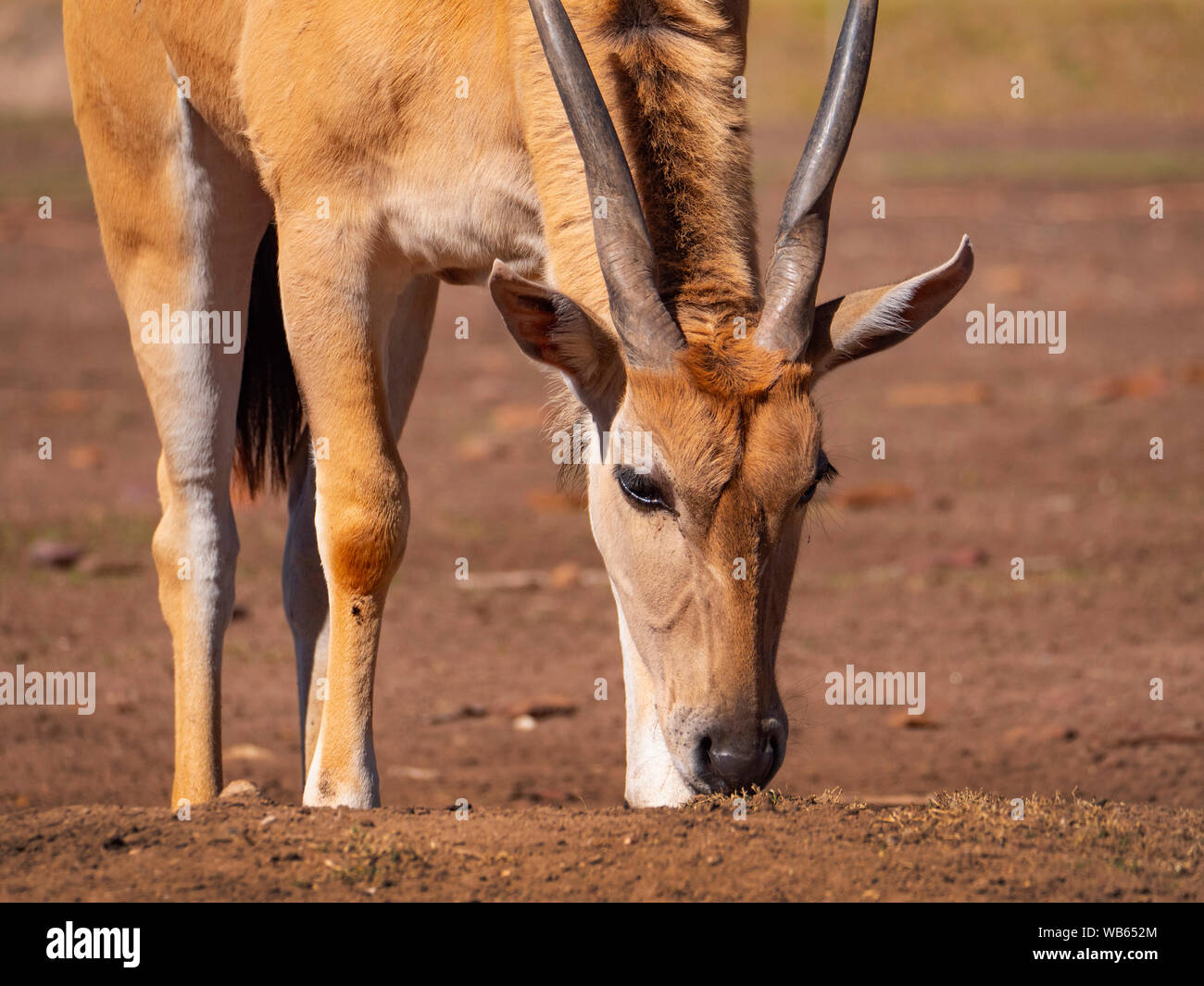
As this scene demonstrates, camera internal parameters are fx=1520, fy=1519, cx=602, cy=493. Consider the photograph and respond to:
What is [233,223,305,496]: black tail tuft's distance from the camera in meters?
5.91

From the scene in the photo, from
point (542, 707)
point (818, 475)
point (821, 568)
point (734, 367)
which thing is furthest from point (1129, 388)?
point (734, 367)

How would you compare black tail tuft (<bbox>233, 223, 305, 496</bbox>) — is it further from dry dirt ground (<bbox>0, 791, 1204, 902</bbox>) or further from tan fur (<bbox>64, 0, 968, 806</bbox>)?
dry dirt ground (<bbox>0, 791, 1204, 902</bbox>)

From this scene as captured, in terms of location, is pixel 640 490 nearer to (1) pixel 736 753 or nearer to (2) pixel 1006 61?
(1) pixel 736 753

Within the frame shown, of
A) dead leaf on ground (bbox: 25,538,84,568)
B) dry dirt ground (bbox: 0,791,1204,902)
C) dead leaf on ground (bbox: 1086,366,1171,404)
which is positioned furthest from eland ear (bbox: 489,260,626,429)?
dead leaf on ground (bbox: 1086,366,1171,404)

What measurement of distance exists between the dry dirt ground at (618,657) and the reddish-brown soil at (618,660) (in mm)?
18

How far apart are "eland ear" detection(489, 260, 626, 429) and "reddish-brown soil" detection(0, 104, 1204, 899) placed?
0.87m

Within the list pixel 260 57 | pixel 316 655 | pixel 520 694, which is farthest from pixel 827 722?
pixel 260 57

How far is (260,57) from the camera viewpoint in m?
4.62

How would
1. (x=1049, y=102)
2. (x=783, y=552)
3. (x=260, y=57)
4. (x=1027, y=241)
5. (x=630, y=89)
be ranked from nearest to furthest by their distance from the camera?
(x=783, y=552) → (x=630, y=89) → (x=260, y=57) → (x=1027, y=241) → (x=1049, y=102)

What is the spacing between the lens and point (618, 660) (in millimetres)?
7086

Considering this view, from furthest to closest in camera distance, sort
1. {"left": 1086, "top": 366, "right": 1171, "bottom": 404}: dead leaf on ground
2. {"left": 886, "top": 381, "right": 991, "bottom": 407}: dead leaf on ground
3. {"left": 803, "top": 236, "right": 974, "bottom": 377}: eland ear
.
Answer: {"left": 886, "top": 381, "right": 991, "bottom": 407}: dead leaf on ground → {"left": 1086, "top": 366, "right": 1171, "bottom": 404}: dead leaf on ground → {"left": 803, "top": 236, "right": 974, "bottom": 377}: eland ear

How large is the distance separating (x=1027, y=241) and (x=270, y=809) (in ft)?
52.3

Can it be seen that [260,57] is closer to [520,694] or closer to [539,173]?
[539,173]

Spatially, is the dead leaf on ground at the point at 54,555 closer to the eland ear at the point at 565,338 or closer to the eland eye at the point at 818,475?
the eland ear at the point at 565,338
